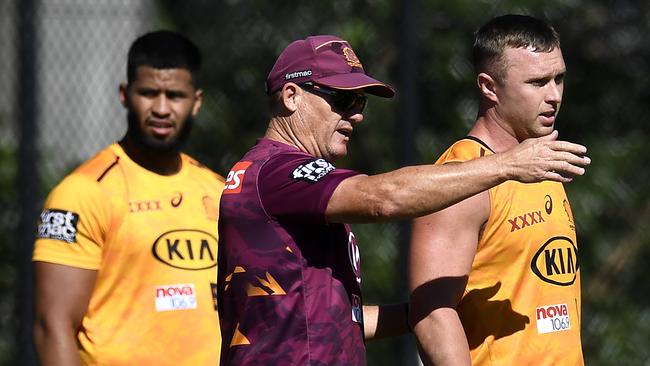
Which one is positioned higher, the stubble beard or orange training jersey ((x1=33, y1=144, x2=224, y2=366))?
the stubble beard

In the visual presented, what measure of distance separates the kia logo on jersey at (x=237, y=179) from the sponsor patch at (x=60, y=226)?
4.39ft

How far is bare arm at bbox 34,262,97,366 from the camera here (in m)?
5.16

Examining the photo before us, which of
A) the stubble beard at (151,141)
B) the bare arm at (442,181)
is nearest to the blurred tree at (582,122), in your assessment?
the stubble beard at (151,141)

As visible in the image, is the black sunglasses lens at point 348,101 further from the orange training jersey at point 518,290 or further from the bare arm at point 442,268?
the orange training jersey at point 518,290

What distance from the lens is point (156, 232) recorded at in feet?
17.9

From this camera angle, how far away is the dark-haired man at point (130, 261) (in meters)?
5.27

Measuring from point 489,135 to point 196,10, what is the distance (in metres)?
3.96

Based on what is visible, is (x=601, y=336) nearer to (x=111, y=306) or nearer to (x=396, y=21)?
(x=396, y=21)

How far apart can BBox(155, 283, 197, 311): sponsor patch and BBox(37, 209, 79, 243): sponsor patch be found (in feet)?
1.39

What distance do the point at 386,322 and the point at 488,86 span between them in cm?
92

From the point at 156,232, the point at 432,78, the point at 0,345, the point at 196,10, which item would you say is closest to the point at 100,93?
the point at 196,10

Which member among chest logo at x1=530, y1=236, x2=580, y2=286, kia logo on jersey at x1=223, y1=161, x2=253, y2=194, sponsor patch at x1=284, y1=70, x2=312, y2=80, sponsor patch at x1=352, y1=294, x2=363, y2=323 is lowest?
sponsor patch at x1=352, y1=294, x2=363, y2=323

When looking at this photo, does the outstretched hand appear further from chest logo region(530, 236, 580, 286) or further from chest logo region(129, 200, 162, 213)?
chest logo region(129, 200, 162, 213)

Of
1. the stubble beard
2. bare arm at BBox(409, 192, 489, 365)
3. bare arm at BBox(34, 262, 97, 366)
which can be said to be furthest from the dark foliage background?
bare arm at BBox(409, 192, 489, 365)
